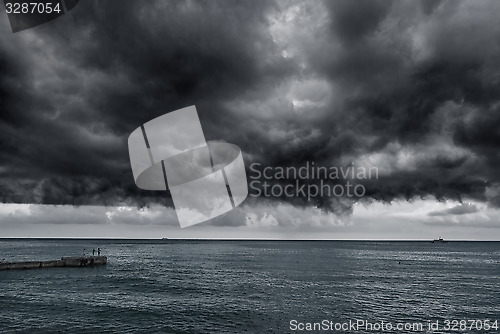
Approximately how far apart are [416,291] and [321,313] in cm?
3614

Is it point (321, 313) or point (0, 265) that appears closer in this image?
point (321, 313)

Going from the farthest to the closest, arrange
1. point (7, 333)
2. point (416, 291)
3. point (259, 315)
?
point (416, 291) < point (259, 315) < point (7, 333)

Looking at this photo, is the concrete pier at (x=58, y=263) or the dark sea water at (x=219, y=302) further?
the concrete pier at (x=58, y=263)

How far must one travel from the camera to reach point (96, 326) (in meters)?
45.1

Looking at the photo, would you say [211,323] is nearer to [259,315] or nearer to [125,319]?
[259,315]

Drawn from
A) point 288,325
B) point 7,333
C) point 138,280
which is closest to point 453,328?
point 288,325

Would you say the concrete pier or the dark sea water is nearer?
the dark sea water

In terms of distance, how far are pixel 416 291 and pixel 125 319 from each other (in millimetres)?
63324

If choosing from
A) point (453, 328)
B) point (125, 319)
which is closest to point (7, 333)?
point (125, 319)

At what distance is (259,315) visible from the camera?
171 ft

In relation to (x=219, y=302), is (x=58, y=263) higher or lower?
lower

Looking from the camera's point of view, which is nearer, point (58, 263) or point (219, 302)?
point (219, 302)

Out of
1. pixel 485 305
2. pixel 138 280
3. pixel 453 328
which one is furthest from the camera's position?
pixel 138 280

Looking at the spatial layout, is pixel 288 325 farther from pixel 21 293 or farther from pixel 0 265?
pixel 0 265
